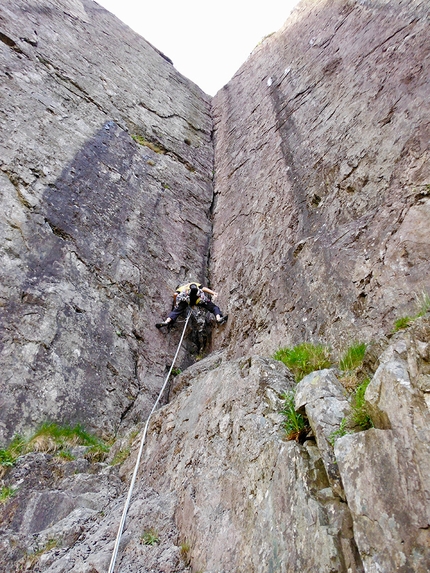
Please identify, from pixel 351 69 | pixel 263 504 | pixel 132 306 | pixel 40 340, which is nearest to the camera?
pixel 263 504

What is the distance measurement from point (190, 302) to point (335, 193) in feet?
11.8

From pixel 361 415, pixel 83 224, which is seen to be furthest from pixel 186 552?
pixel 83 224

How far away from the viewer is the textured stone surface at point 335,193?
5805mm

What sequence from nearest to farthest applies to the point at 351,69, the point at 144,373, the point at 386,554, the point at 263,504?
the point at 386,554 < the point at 263,504 < the point at 144,373 < the point at 351,69

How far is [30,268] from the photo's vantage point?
7195 mm

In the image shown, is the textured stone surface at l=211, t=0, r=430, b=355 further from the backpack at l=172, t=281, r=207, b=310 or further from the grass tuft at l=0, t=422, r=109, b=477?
the grass tuft at l=0, t=422, r=109, b=477

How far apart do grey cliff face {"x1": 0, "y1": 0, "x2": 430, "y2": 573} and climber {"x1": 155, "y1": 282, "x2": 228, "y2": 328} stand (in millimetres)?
247

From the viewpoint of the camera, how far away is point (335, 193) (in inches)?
293

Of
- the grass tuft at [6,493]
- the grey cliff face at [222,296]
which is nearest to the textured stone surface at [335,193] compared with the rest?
the grey cliff face at [222,296]

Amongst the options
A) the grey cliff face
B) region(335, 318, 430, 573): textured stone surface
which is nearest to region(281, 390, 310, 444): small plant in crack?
the grey cliff face

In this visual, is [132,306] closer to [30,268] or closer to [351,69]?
[30,268]

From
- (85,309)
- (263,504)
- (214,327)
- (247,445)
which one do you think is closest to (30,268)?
(85,309)

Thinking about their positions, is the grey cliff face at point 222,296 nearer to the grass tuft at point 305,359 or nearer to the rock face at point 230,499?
the rock face at point 230,499

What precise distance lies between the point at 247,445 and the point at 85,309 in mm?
4399
